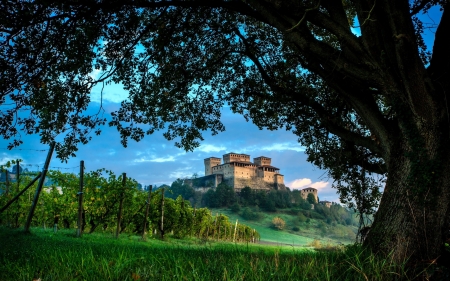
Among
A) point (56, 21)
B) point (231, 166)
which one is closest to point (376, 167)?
point (56, 21)

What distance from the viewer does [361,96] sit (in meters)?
6.96

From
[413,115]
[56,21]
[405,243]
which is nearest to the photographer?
[405,243]

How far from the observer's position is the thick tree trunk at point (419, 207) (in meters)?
5.62

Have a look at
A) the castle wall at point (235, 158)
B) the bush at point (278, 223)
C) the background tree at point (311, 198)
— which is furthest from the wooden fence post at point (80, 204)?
the castle wall at point (235, 158)

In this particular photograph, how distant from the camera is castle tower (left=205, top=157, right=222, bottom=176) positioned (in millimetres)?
123387

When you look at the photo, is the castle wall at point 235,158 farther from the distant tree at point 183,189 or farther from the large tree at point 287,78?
the large tree at point 287,78

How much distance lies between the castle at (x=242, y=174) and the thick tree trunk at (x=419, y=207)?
324 ft

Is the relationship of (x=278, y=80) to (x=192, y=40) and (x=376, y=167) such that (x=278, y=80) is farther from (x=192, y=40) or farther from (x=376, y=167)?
(x=376, y=167)

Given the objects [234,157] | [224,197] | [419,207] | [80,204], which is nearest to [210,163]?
[234,157]

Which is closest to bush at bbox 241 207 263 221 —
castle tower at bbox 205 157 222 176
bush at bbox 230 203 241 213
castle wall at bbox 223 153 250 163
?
bush at bbox 230 203 241 213

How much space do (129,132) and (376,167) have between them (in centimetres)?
662

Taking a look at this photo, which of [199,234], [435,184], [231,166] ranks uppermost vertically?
[231,166]

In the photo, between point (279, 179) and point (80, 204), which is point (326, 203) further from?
point (80, 204)

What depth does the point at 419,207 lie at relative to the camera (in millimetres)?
5730
